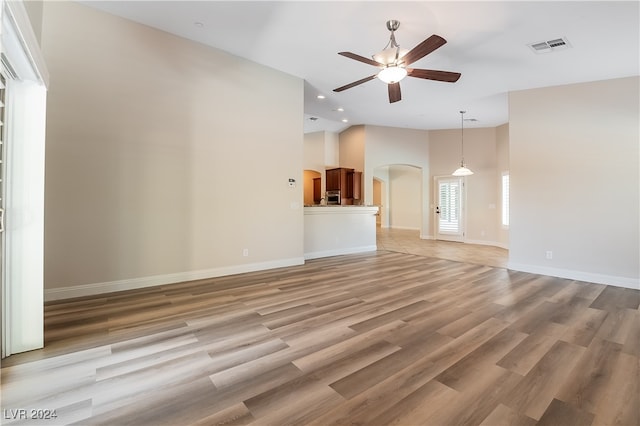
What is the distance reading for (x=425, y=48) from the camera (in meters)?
2.97

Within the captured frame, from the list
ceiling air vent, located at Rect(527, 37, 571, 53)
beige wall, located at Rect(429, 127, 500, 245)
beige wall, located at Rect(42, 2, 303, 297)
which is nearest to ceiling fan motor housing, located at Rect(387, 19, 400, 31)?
ceiling air vent, located at Rect(527, 37, 571, 53)

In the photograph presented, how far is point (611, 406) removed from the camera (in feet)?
5.38

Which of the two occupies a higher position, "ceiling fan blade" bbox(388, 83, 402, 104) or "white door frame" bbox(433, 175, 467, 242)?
"ceiling fan blade" bbox(388, 83, 402, 104)

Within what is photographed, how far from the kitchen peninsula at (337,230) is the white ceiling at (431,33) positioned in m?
2.75

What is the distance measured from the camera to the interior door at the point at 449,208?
28.9 ft

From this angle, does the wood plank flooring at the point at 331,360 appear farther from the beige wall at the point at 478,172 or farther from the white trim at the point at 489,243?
the beige wall at the point at 478,172

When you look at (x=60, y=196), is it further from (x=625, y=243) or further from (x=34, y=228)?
(x=625, y=243)

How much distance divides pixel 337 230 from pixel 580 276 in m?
4.44

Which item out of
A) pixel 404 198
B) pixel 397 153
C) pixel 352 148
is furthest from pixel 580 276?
pixel 404 198

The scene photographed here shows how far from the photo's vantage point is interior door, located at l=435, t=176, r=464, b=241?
8805mm

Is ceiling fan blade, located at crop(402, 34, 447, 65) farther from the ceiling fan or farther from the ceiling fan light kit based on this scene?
the ceiling fan light kit

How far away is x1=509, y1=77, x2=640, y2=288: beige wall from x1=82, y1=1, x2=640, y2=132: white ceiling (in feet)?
1.17

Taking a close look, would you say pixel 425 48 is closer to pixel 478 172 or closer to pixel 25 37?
pixel 25 37

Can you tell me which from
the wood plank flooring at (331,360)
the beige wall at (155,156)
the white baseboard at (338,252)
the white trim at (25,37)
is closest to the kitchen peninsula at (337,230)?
the white baseboard at (338,252)
